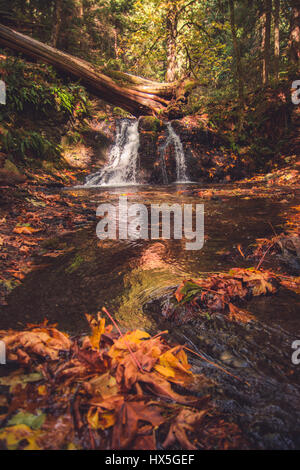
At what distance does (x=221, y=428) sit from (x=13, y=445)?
2.14 feet

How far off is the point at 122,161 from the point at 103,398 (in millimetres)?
10312

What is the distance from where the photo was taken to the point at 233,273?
1747mm

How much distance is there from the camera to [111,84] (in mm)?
10984

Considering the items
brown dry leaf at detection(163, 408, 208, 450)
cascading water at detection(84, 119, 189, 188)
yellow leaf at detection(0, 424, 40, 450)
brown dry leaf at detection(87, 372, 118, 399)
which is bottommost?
brown dry leaf at detection(163, 408, 208, 450)

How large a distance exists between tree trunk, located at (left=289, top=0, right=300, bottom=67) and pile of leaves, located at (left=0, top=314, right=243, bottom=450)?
13895 mm

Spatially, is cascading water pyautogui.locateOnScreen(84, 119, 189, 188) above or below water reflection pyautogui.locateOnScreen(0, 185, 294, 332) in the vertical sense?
above

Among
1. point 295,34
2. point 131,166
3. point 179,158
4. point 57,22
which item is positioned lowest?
point 131,166

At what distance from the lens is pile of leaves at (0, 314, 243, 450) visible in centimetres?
74

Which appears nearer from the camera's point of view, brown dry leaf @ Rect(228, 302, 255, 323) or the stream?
the stream

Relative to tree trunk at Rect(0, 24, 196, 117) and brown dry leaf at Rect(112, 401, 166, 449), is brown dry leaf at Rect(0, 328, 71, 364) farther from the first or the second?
tree trunk at Rect(0, 24, 196, 117)

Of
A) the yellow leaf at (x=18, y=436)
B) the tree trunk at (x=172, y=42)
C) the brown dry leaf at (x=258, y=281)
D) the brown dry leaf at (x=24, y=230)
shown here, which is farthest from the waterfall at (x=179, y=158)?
the yellow leaf at (x=18, y=436)

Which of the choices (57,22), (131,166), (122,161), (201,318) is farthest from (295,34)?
(201,318)

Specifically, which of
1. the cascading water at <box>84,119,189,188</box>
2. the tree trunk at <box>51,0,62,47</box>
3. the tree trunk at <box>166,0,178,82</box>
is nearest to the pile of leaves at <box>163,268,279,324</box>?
the cascading water at <box>84,119,189,188</box>

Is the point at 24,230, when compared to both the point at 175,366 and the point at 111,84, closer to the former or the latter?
the point at 175,366
